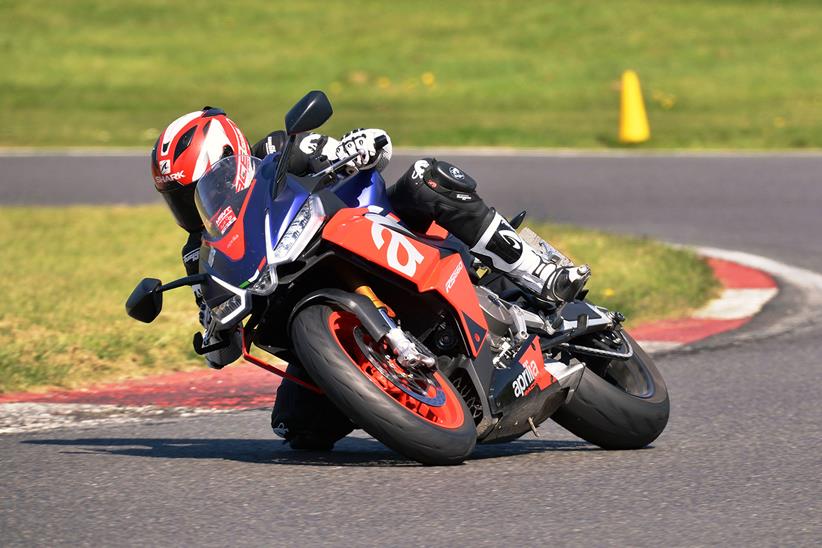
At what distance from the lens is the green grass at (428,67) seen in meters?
20.7

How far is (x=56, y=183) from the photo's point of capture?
54.2 ft

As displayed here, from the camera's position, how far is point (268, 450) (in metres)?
5.85

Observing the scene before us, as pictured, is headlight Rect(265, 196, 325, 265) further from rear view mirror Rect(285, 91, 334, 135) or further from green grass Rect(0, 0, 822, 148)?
green grass Rect(0, 0, 822, 148)

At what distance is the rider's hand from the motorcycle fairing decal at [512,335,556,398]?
847 millimetres

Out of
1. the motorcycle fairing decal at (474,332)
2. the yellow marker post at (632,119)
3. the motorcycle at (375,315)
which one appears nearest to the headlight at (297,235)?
the motorcycle at (375,315)

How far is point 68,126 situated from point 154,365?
47.6 feet

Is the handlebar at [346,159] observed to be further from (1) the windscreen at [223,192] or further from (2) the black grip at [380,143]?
(1) the windscreen at [223,192]

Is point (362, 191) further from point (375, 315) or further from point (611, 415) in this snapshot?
point (611, 415)

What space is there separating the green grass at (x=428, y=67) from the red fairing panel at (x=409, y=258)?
549 inches

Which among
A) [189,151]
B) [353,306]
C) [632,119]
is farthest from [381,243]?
[632,119]

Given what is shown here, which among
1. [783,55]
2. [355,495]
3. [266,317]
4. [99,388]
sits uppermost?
[266,317]

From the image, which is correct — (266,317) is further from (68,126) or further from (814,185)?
(68,126)

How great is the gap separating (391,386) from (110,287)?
5.57 m

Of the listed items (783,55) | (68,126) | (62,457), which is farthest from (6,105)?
(62,457)
